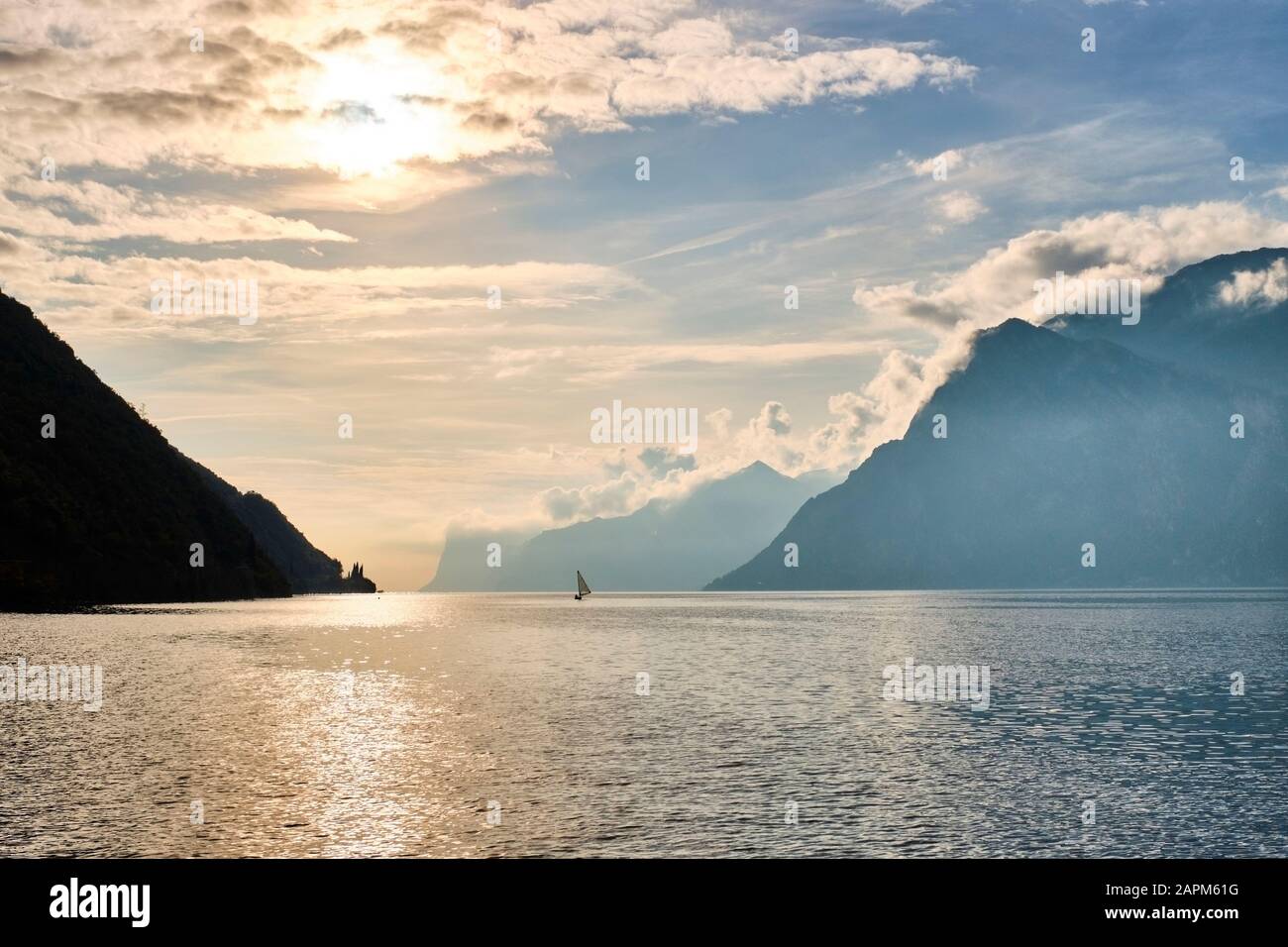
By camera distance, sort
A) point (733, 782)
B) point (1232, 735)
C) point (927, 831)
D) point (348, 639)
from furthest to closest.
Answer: point (348, 639) < point (1232, 735) < point (733, 782) < point (927, 831)

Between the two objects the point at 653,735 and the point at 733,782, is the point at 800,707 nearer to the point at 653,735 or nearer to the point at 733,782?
the point at 653,735

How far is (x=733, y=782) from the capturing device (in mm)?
44750

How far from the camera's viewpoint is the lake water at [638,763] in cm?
3594

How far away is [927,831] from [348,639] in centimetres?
13330

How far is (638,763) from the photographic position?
49.7 m

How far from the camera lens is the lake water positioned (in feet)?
118

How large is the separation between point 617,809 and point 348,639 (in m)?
126

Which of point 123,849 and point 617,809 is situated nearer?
point 123,849
